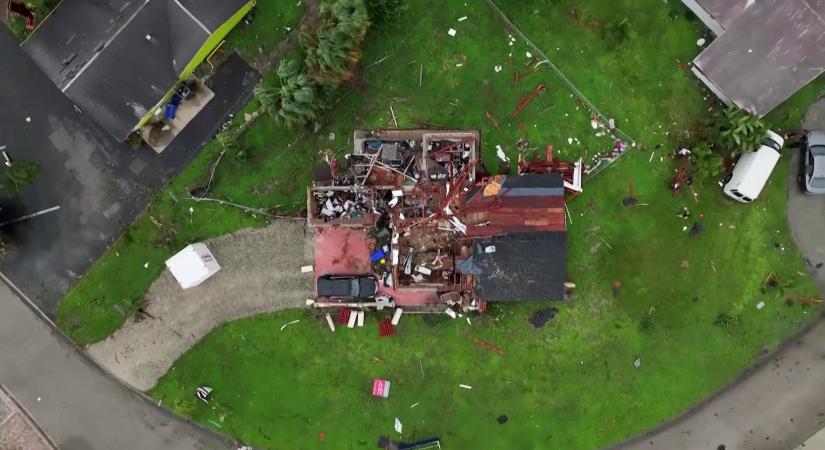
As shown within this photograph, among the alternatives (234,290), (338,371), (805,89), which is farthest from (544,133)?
(234,290)

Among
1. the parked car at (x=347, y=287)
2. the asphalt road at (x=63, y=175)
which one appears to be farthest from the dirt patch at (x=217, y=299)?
the asphalt road at (x=63, y=175)

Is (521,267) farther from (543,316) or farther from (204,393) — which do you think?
(204,393)

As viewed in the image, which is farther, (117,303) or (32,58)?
(117,303)

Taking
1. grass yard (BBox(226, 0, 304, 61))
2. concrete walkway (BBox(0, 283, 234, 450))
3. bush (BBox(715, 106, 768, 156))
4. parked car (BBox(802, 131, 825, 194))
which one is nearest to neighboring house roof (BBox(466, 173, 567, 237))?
bush (BBox(715, 106, 768, 156))

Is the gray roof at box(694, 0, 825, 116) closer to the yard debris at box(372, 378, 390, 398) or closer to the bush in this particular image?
the bush

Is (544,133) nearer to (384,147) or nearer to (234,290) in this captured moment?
(384,147)

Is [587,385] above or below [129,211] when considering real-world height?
below

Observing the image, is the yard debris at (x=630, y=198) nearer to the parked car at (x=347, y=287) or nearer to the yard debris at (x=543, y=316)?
the yard debris at (x=543, y=316)
